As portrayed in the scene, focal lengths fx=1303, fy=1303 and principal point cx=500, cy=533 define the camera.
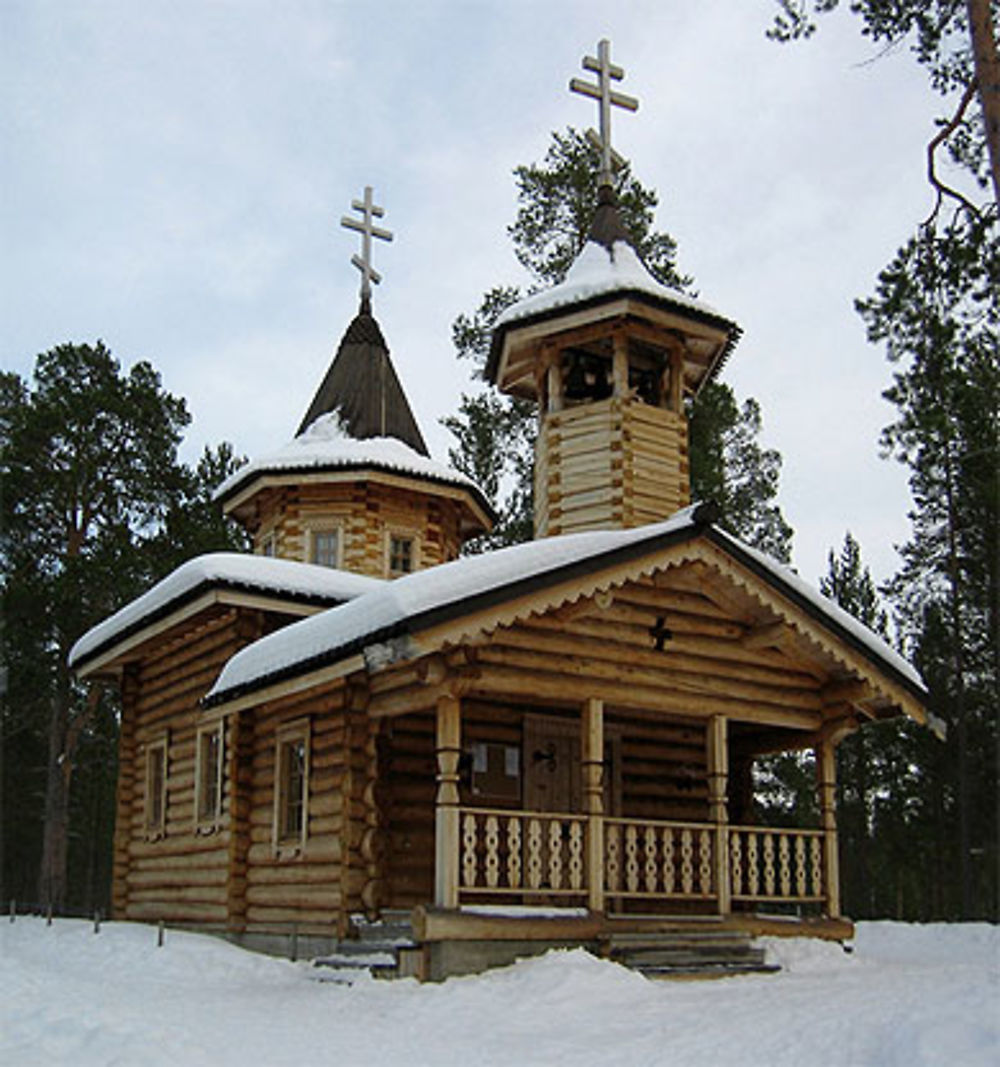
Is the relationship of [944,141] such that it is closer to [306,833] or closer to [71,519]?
[306,833]

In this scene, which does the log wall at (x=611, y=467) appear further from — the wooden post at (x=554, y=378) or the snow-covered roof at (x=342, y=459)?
the snow-covered roof at (x=342, y=459)

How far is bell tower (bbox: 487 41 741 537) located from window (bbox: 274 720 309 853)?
447cm

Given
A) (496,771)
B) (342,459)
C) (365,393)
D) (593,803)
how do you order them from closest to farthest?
(593,803) → (496,771) → (342,459) → (365,393)

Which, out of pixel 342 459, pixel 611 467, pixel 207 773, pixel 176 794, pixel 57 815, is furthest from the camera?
pixel 57 815

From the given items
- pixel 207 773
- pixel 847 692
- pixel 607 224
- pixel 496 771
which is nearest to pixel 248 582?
pixel 207 773

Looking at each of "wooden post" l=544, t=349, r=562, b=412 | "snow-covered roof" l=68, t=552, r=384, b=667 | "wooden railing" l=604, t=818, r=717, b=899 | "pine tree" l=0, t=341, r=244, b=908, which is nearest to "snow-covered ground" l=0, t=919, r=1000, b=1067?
"wooden railing" l=604, t=818, r=717, b=899

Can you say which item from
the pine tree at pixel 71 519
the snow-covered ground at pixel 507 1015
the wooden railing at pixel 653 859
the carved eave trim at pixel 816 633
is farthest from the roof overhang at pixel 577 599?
the pine tree at pixel 71 519

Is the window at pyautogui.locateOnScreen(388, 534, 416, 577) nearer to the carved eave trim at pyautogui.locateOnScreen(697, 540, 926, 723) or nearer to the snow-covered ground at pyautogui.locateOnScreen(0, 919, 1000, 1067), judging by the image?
the snow-covered ground at pyautogui.locateOnScreen(0, 919, 1000, 1067)

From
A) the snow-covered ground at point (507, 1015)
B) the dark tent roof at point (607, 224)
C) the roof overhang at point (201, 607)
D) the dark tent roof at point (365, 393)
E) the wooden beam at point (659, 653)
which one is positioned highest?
the dark tent roof at point (607, 224)

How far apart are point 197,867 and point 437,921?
685 centimetres

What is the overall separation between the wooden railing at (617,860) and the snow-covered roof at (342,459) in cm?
766

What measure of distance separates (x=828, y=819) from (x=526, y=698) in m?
3.68

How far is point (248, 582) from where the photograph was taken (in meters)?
16.0

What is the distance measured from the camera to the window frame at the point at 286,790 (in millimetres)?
14570
